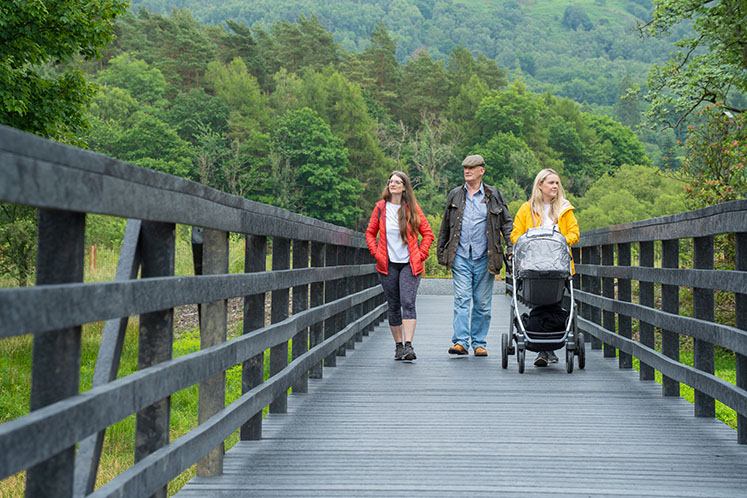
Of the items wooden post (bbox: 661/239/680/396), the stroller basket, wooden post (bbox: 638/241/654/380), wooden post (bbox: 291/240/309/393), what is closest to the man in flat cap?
the stroller basket

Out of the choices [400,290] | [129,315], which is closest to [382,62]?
[400,290]

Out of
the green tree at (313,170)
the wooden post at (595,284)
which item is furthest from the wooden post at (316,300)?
the green tree at (313,170)

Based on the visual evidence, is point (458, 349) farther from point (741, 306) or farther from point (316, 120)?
point (316, 120)

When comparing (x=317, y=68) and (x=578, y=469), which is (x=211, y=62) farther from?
(x=578, y=469)

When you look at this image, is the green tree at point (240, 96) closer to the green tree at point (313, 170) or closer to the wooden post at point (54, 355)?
the green tree at point (313, 170)

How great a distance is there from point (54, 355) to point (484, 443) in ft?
9.61

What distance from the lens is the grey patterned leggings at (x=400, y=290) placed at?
807cm

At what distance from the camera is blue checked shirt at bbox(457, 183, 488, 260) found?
27.2 feet

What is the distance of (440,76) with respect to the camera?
3996 inches

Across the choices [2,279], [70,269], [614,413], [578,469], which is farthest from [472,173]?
[2,279]

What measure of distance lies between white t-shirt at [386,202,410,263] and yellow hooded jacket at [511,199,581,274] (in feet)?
3.42

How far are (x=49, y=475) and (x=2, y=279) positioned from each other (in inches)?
844

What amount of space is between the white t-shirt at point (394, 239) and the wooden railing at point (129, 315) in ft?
10.2

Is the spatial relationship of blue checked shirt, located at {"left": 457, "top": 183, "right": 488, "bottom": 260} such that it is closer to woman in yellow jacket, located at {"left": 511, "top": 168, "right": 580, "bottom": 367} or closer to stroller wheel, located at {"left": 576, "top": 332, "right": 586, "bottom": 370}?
woman in yellow jacket, located at {"left": 511, "top": 168, "right": 580, "bottom": 367}
